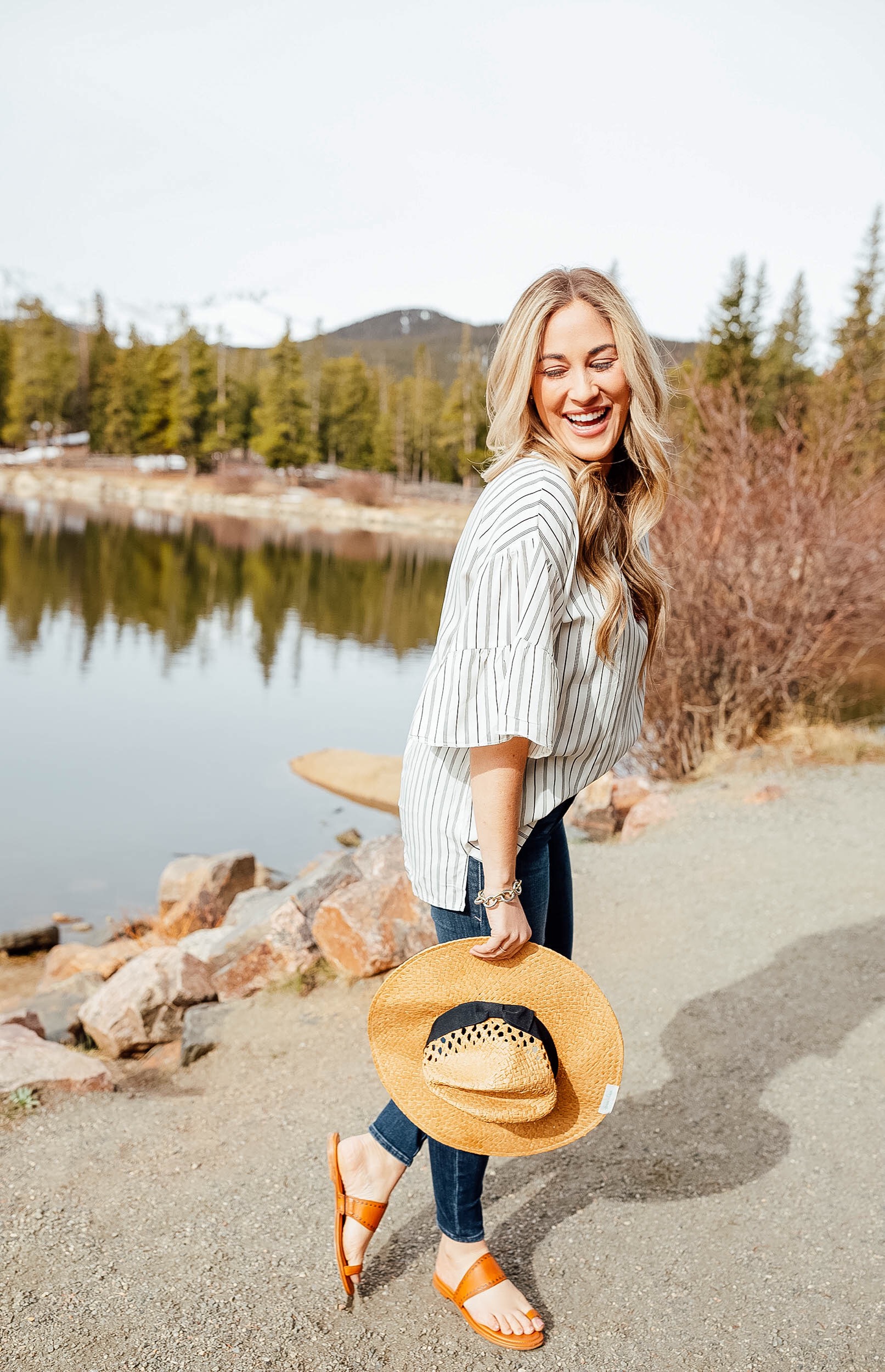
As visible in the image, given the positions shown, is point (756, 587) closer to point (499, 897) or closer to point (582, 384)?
point (582, 384)

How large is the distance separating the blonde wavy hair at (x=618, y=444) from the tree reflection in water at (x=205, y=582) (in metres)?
14.7

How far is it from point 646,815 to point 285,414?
52609 mm

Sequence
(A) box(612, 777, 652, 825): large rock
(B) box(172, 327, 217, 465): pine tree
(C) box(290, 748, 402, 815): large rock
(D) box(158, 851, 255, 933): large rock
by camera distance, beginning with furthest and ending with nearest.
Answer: (B) box(172, 327, 217, 465): pine tree
(C) box(290, 748, 402, 815): large rock
(A) box(612, 777, 652, 825): large rock
(D) box(158, 851, 255, 933): large rock

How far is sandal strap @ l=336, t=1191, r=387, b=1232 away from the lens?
2.31 m

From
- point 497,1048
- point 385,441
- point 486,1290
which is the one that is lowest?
point 486,1290

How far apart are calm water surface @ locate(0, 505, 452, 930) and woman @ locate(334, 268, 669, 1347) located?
5702 mm

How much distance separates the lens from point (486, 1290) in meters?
2.26

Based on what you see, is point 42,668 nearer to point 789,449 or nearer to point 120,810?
point 120,810

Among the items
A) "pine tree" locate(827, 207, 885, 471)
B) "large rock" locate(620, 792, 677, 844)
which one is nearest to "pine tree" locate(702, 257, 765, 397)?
"pine tree" locate(827, 207, 885, 471)

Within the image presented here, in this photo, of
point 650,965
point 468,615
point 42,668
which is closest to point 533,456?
point 468,615

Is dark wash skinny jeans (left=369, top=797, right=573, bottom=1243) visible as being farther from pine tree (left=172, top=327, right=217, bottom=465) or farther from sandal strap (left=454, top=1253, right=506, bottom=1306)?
pine tree (left=172, top=327, right=217, bottom=465)

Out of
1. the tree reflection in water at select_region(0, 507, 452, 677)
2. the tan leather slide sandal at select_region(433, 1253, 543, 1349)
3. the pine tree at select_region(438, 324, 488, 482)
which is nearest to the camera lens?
the tan leather slide sandal at select_region(433, 1253, 543, 1349)

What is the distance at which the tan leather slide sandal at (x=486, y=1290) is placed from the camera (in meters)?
2.22

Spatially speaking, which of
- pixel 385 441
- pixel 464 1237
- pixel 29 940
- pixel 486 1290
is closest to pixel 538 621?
pixel 464 1237
